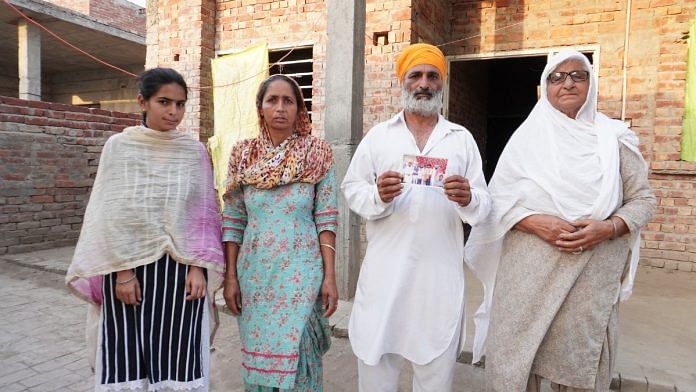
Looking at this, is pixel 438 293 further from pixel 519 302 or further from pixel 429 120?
pixel 429 120

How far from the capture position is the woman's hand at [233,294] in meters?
2.04

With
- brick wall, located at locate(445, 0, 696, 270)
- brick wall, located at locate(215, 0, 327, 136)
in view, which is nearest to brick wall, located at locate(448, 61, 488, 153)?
brick wall, located at locate(445, 0, 696, 270)

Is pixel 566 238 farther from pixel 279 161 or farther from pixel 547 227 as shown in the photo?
pixel 279 161

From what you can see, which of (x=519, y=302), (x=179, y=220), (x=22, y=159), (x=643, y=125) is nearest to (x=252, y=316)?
(x=179, y=220)

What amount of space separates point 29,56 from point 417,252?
37.5 feet

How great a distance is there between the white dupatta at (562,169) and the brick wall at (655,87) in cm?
427

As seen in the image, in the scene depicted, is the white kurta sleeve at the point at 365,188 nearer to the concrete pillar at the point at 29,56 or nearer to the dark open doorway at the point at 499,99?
the dark open doorway at the point at 499,99

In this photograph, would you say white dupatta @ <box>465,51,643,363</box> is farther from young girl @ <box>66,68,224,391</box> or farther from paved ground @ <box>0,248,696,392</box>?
paved ground @ <box>0,248,696,392</box>

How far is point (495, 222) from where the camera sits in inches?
82.0

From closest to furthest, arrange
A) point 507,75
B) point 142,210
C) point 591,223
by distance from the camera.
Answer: point 591,223, point 142,210, point 507,75

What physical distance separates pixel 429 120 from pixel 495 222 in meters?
0.59

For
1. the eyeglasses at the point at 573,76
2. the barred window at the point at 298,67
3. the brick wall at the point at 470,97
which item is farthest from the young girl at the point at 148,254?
the brick wall at the point at 470,97

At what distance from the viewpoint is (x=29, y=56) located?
995 centimetres

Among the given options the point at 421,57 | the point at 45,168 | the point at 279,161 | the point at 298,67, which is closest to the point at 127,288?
the point at 279,161
